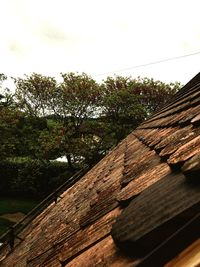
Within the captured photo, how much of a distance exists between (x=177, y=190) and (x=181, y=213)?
190 mm

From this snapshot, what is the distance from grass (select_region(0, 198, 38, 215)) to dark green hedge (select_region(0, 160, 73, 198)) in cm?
105

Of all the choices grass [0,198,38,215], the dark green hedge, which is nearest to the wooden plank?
grass [0,198,38,215]

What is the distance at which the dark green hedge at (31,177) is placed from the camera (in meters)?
28.0

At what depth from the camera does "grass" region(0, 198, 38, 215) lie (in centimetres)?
2388

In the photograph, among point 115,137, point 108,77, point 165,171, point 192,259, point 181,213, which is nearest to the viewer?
point 192,259

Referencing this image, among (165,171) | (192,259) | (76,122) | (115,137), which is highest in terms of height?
(76,122)

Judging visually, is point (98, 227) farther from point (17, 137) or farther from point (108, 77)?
point (108, 77)

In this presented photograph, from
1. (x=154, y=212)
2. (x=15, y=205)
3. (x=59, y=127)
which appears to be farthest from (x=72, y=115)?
(x=154, y=212)

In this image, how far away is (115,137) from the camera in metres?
29.1

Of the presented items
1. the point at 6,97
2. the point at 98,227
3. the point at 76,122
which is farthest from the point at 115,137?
the point at 98,227

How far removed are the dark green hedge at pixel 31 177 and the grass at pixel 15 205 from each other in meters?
1.05

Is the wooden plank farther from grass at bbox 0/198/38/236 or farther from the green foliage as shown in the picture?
the green foliage

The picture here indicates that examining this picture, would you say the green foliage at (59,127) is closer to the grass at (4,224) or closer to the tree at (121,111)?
the tree at (121,111)

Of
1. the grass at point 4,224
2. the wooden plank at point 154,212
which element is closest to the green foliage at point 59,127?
the grass at point 4,224
